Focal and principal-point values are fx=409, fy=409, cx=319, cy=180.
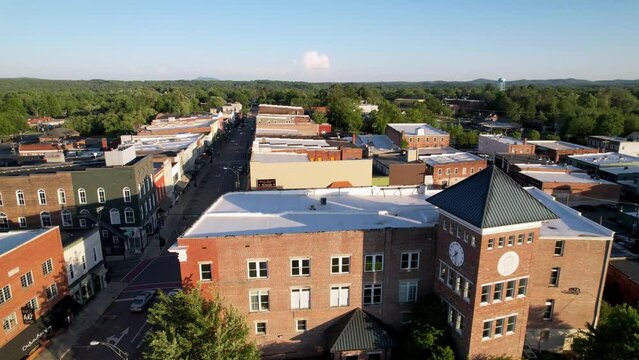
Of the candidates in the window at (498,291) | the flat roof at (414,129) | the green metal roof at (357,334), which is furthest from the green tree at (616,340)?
the flat roof at (414,129)

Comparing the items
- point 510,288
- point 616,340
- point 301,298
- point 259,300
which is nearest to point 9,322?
point 259,300

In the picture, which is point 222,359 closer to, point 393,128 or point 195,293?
point 195,293

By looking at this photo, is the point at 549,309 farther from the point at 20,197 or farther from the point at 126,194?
the point at 20,197

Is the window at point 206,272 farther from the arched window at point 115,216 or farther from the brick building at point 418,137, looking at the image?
the brick building at point 418,137

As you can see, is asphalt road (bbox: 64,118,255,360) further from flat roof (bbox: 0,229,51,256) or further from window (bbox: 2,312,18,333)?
flat roof (bbox: 0,229,51,256)

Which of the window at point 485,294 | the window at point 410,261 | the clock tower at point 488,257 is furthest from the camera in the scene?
the window at point 410,261

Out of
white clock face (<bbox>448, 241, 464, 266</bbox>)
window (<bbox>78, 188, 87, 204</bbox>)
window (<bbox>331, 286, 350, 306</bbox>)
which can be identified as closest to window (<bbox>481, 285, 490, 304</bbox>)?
white clock face (<bbox>448, 241, 464, 266</bbox>)
